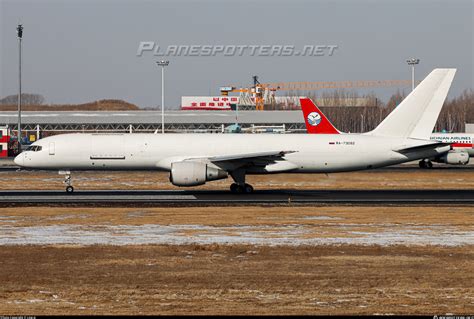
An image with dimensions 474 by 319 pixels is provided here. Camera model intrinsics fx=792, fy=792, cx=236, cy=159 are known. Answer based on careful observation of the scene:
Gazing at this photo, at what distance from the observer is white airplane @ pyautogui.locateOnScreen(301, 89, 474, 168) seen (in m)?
74.0

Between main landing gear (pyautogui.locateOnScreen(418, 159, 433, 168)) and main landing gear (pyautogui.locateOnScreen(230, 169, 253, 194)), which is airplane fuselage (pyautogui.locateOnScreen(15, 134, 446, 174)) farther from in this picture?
main landing gear (pyautogui.locateOnScreen(418, 159, 433, 168))

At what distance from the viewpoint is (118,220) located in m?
33.2

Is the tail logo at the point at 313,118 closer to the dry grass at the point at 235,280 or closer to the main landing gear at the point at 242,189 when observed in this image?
the main landing gear at the point at 242,189

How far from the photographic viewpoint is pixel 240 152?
46844mm

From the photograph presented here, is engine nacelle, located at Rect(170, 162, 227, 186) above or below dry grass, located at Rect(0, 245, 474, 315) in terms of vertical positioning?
above

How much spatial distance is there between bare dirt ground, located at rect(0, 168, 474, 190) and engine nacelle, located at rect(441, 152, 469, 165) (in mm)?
11188

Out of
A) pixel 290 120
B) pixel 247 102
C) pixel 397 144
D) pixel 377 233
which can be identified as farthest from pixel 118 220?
pixel 247 102

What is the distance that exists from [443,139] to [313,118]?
15.8 metres

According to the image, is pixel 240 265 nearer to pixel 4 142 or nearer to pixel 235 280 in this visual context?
pixel 235 280

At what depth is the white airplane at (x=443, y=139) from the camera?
7400cm

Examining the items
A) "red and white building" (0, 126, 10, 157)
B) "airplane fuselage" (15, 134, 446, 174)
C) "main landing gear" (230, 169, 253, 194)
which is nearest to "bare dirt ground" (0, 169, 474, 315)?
"main landing gear" (230, 169, 253, 194)

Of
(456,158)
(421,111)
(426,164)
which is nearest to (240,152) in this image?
(421,111)

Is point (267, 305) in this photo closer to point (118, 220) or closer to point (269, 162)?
point (118, 220)

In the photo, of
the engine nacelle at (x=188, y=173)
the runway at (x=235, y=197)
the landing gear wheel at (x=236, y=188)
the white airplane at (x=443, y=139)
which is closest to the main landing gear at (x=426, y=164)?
the white airplane at (x=443, y=139)
